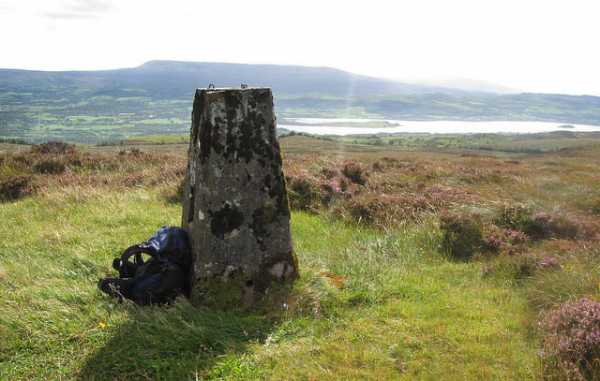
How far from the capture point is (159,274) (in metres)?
6.66

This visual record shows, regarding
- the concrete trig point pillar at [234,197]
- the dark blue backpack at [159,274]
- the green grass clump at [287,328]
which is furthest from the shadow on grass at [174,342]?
the concrete trig point pillar at [234,197]

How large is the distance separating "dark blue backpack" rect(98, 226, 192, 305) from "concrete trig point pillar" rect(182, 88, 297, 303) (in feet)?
0.81

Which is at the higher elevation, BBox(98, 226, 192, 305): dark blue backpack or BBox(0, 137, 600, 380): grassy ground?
BBox(98, 226, 192, 305): dark blue backpack

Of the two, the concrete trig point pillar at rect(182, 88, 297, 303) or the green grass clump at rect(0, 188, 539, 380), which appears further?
the concrete trig point pillar at rect(182, 88, 297, 303)

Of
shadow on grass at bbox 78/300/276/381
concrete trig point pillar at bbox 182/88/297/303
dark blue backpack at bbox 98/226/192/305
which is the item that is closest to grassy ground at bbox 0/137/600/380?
shadow on grass at bbox 78/300/276/381

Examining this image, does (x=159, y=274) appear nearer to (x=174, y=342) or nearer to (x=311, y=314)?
(x=174, y=342)

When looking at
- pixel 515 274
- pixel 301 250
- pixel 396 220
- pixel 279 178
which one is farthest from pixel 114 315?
pixel 396 220

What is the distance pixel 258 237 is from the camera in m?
6.74

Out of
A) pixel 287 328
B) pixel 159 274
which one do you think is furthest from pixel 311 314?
pixel 159 274

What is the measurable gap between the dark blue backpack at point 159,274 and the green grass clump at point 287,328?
0.23 meters

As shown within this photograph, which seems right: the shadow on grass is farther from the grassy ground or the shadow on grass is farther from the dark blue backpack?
the dark blue backpack

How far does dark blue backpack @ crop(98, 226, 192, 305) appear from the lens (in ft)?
21.6

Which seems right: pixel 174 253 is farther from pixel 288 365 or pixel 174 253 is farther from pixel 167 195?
pixel 167 195

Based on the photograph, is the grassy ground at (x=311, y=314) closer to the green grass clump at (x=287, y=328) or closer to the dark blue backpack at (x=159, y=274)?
the green grass clump at (x=287, y=328)
